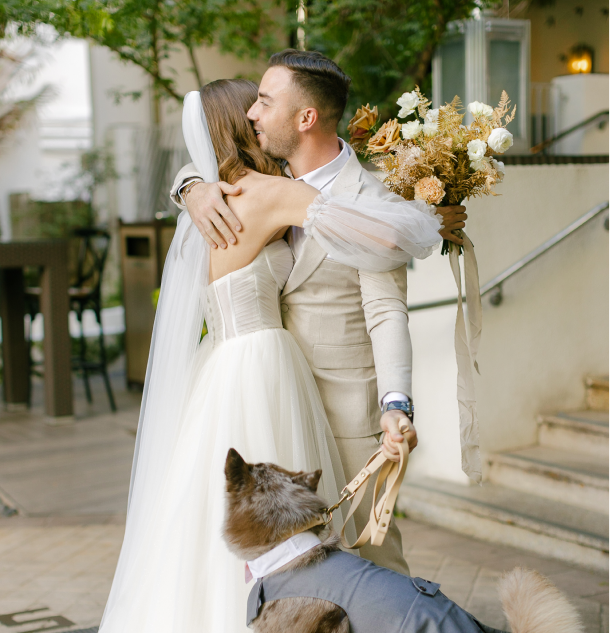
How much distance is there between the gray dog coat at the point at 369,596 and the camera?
1688mm

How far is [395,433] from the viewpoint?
1931 millimetres

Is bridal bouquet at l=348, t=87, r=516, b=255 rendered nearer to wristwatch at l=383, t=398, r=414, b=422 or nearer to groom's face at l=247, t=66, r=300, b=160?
groom's face at l=247, t=66, r=300, b=160

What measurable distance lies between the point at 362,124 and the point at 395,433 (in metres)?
1.07

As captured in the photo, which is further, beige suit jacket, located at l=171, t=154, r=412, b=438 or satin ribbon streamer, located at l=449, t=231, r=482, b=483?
satin ribbon streamer, located at l=449, t=231, r=482, b=483

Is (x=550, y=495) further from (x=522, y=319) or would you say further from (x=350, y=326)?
(x=350, y=326)

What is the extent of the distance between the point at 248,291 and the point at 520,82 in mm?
3845

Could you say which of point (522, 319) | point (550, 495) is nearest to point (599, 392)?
point (522, 319)

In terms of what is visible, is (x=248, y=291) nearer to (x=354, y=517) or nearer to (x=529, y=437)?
(x=354, y=517)

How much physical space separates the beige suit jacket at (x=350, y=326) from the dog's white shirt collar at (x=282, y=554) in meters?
0.46

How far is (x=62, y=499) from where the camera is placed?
15.7 ft

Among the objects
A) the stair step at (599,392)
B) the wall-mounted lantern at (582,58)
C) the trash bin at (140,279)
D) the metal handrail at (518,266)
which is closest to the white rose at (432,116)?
the metal handrail at (518,266)

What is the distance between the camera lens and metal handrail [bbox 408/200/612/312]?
4109mm

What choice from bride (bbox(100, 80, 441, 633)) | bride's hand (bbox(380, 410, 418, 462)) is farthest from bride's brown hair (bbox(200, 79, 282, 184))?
bride's hand (bbox(380, 410, 418, 462))

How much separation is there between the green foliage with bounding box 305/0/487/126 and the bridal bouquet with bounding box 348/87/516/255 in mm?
3479
